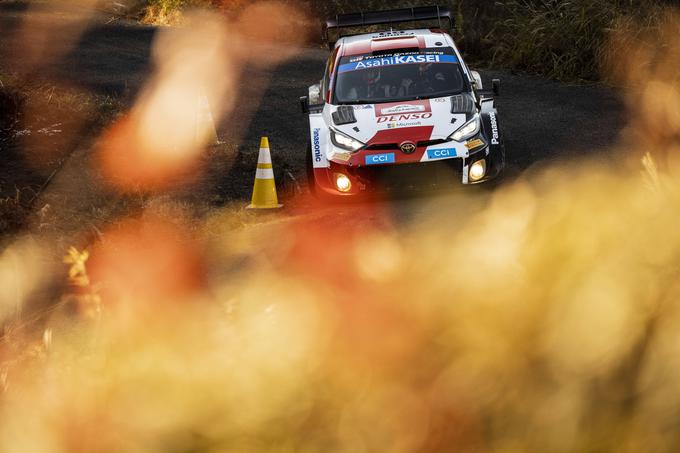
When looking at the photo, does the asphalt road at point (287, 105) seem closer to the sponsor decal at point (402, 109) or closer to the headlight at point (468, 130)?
the headlight at point (468, 130)

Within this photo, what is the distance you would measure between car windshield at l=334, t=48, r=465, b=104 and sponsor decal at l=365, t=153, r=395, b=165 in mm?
1038

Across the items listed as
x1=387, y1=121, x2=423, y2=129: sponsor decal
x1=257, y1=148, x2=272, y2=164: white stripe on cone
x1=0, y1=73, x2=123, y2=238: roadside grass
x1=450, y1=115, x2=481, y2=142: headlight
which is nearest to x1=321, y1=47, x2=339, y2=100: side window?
x1=257, y1=148, x2=272, y2=164: white stripe on cone

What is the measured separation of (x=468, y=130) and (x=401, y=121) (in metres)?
0.67

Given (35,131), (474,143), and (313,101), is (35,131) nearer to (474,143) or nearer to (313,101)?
(313,101)

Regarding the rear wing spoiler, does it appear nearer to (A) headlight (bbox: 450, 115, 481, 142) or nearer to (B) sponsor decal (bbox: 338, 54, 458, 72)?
(B) sponsor decal (bbox: 338, 54, 458, 72)

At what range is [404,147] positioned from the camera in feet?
33.5

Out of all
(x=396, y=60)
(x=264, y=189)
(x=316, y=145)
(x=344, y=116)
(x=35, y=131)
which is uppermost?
(x=396, y=60)

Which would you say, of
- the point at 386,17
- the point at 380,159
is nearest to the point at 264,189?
the point at 380,159

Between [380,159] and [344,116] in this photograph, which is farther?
[344,116]

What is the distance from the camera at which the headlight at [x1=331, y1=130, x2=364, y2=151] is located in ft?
34.2

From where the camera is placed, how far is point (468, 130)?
34.5 ft

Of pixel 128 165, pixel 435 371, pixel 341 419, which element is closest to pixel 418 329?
pixel 435 371

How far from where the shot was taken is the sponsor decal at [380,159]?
10250 mm

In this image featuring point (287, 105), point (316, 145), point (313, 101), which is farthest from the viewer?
point (287, 105)
